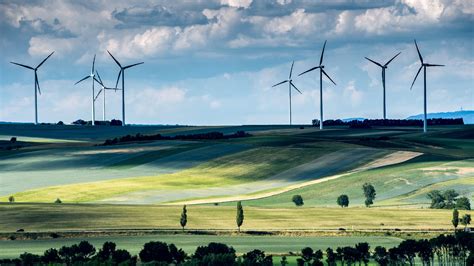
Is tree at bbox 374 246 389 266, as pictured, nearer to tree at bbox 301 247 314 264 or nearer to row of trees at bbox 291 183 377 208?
tree at bbox 301 247 314 264

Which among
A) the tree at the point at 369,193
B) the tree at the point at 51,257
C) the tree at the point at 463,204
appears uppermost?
the tree at the point at 369,193

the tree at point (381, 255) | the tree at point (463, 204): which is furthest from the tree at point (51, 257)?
the tree at point (463, 204)

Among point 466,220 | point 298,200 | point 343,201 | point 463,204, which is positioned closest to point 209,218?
point 298,200

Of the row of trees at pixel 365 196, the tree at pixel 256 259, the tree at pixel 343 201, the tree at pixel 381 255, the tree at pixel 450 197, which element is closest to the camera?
the tree at pixel 256 259

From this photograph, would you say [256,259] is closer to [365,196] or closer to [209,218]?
[209,218]

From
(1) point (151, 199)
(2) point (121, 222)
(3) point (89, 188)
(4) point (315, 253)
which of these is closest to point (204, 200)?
(1) point (151, 199)

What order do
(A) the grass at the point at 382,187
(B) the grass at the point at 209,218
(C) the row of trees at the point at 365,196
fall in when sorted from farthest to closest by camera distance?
1. (A) the grass at the point at 382,187
2. (C) the row of trees at the point at 365,196
3. (B) the grass at the point at 209,218

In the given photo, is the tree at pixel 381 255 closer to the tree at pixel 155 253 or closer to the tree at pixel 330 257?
the tree at pixel 330 257
